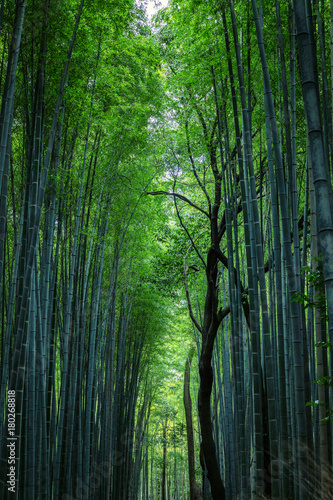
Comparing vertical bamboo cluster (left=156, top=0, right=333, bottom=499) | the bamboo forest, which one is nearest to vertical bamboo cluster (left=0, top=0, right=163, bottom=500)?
the bamboo forest

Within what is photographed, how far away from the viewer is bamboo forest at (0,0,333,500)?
2.67m

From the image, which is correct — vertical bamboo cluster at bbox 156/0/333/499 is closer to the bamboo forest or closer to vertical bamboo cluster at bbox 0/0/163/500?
the bamboo forest

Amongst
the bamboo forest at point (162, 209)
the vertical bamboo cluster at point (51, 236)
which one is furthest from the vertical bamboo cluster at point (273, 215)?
the vertical bamboo cluster at point (51, 236)

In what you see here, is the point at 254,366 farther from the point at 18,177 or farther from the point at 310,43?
the point at 18,177

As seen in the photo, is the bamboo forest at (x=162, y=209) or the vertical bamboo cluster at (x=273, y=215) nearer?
the vertical bamboo cluster at (x=273, y=215)

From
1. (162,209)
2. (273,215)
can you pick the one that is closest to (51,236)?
(273,215)

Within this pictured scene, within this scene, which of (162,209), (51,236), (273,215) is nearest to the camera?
(273,215)

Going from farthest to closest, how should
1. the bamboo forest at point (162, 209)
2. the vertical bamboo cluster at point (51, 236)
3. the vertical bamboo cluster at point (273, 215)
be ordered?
the vertical bamboo cluster at point (51, 236) → the bamboo forest at point (162, 209) → the vertical bamboo cluster at point (273, 215)

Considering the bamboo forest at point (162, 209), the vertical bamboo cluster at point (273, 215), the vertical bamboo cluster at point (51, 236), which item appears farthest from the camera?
the vertical bamboo cluster at point (51, 236)

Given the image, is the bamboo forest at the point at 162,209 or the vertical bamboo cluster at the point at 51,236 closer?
the bamboo forest at the point at 162,209

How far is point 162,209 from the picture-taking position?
7.94m

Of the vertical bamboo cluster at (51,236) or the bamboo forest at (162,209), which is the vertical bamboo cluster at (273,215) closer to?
the bamboo forest at (162,209)

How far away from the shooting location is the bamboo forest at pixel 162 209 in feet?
8.77

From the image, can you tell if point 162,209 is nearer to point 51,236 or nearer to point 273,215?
point 51,236
